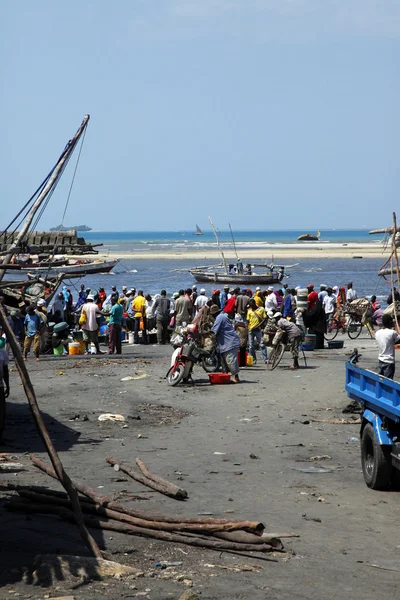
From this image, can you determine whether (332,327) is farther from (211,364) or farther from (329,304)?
(211,364)

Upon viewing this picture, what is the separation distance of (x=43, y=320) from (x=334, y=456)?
516 inches

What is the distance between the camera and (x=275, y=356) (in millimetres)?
21578

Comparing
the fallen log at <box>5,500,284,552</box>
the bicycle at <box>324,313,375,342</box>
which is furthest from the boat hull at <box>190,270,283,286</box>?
the fallen log at <box>5,500,284,552</box>

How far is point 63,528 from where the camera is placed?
28.0ft

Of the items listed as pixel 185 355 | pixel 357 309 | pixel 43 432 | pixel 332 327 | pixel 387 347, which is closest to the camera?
pixel 43 432

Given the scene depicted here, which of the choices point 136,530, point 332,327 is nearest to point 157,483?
point 136,530

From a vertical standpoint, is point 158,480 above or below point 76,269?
below

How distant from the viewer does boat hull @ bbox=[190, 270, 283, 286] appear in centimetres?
6362

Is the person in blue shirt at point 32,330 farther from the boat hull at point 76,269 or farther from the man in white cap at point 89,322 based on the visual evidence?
the boat hull at point 76,269

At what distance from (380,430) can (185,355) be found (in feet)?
30.1

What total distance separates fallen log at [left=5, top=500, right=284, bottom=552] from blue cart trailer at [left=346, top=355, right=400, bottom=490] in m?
2.43

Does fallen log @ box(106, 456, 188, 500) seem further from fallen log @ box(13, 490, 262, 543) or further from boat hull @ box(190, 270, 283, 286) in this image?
boat hull @ box(190, 270, 283, 286)

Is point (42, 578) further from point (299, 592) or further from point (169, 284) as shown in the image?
point (169, 284)

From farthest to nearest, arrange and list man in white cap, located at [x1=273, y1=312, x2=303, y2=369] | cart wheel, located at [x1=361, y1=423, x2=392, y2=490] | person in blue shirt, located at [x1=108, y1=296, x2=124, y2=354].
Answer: person in blue shirt, located at [x1=108, y1=296, x2=124, y2=354] → man in white cap, located at [x1=273, y1=312, x2=303, y2=369] → cart wheel, located at [x1=361, y1=423, x2=392, y2=490]
